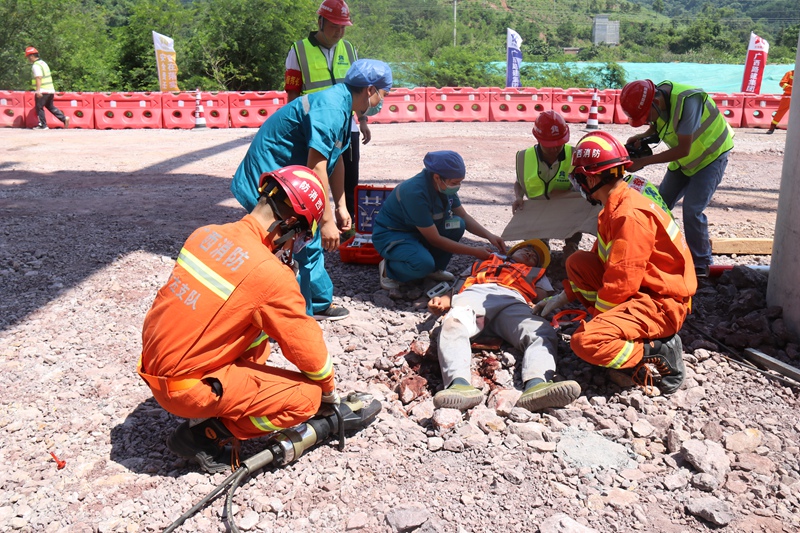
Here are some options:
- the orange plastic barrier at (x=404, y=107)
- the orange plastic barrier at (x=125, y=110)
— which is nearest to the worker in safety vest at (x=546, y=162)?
the orange plastic barrier at (x=404, y=107)

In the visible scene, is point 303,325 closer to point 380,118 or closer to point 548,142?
point 548,142

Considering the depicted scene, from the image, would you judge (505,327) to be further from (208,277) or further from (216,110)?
(216,110)

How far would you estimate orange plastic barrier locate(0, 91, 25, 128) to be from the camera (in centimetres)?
1543

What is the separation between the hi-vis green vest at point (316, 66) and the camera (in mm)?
5746

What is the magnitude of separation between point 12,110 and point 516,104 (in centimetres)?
1138

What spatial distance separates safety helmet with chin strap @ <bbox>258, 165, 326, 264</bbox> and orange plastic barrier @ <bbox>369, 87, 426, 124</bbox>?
12893mm

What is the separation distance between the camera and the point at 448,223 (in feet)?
18.2

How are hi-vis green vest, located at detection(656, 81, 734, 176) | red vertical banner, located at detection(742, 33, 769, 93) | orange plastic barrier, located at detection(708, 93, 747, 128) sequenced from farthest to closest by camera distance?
red vertical banner, located at detection(742, 33, 769, 93) → orange plastic barrier, located at detection(708, 93, 747, 128) → hi-vis green vest, located at detection(656, 81, 734, 176)

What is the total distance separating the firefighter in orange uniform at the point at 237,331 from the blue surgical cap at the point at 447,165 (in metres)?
1.88

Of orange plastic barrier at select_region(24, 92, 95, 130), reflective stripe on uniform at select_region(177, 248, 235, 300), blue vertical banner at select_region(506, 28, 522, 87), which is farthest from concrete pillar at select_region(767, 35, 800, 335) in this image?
blue vertical banner at select_region(506, 28, 522, 87)

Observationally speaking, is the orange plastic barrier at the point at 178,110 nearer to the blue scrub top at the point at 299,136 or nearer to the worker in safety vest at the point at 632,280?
the blue scrub top at the point at 299,136

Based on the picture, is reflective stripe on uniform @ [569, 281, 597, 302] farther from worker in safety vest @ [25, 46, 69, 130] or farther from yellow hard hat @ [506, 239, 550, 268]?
worker in safety vest @ [25, 46, 69, 130]

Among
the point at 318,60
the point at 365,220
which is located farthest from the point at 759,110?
the point at 318,60

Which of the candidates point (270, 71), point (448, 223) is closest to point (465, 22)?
point (270, 71)
